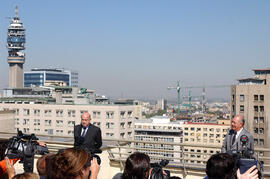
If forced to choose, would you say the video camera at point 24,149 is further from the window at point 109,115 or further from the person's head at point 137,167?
the window at point 109,115

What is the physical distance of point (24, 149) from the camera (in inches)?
175

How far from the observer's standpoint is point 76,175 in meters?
2.67

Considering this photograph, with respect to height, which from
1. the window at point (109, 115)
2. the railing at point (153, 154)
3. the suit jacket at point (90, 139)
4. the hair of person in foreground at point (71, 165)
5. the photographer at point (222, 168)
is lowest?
the window at point (109, 115)

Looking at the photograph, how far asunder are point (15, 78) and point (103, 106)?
8488cm

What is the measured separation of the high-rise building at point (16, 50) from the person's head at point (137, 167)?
141731mm

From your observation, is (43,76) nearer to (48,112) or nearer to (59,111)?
(48,112)

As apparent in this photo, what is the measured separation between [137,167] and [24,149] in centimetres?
173

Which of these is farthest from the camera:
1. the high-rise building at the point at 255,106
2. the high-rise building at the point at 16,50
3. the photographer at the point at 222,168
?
the high-rise building at the point at 16,50

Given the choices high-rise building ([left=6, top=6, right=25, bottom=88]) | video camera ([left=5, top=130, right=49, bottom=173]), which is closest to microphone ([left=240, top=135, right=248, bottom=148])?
video camera ([left=5, top=130, right=49, bottom=173])

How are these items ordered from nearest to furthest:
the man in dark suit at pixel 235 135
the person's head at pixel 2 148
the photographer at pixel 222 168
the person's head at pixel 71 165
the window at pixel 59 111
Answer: the person's head at pixel 71 165, the photographer at pixel 222 168, the person's head at pixel 2 148, the man in dark suit at pixel 235 135, the window at pixel 59 111

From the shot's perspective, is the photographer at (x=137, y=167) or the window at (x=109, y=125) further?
the window at (x=109, y=125)

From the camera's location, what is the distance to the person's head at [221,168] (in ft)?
10.4

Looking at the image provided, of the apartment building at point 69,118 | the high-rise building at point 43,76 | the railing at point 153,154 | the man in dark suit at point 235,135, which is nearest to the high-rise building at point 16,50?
the high-rise building at point 43,76

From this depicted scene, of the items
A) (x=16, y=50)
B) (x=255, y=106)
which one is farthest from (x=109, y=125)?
(x=16, y=50)
